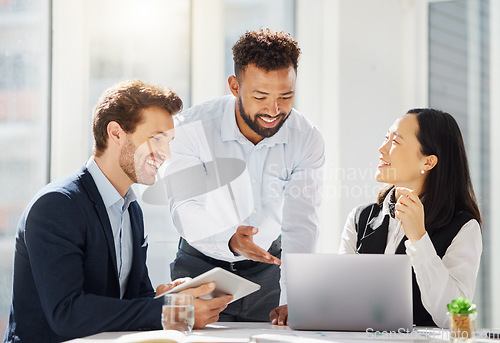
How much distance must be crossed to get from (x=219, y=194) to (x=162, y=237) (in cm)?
93

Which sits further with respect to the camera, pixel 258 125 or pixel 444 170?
pixel 258 125

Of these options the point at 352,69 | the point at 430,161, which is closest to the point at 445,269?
the point at 430,161

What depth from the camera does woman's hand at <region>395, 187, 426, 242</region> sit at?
1.97 meters

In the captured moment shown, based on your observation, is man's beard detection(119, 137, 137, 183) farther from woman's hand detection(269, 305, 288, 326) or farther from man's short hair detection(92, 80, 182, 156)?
woman's hand detection(269, 305, 288, 326)

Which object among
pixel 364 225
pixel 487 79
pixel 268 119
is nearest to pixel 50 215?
pixel 268 119

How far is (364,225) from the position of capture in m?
2.35

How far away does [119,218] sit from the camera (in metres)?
1.96

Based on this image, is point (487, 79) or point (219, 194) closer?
point (219, 194)

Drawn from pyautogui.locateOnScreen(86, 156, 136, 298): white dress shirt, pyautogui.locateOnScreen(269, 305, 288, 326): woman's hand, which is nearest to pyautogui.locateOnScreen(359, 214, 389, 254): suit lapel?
pyautogui.locateOnScreen(269, 305, 288, 326): woman's hand

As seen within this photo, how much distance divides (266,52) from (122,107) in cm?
66

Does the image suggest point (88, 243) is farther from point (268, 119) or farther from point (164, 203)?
point (164, 203)

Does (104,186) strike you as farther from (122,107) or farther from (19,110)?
(19,110)

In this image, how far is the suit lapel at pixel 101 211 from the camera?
179 cm

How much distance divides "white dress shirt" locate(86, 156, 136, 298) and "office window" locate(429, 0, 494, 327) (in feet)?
8.56
